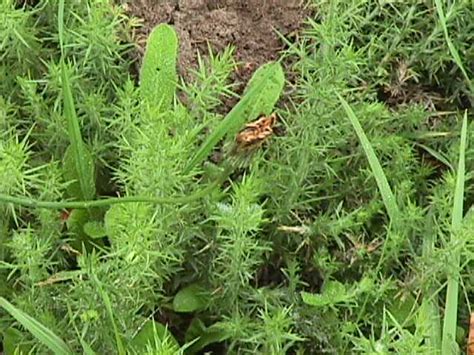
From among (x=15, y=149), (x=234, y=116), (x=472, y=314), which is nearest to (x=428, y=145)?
(x=472, y=314)

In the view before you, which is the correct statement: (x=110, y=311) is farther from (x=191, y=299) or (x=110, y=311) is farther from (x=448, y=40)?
(x=448, y=40)

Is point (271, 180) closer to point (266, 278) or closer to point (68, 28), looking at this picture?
point (266, 278)

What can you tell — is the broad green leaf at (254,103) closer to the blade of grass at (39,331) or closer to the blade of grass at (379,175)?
the blade of grass at (379,175)

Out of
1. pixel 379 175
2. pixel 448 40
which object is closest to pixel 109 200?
pixel 379 175

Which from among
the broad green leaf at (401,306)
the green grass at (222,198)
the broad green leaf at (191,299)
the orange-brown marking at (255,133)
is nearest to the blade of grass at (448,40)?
the green grass at (222,198)

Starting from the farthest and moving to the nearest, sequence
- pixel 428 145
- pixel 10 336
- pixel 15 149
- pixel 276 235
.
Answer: pixel 428 145 → pixel 276 235 → pixel 10 336 → pixel 15 149

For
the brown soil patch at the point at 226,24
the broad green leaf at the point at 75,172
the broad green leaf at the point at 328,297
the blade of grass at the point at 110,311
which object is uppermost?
the brown soil patch at the point at 226,24

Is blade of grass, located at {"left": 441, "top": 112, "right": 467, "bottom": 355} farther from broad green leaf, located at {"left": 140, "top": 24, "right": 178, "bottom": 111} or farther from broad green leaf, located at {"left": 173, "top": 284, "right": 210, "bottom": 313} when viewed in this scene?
broad green leaf, located at {"left": 140, "top": 24, "right": 178, "bottom": 111}

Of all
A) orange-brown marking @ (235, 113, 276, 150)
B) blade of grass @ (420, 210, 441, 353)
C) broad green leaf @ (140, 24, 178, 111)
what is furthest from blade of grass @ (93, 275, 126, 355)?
blade of grass @ (420, 210, 441, 353)
